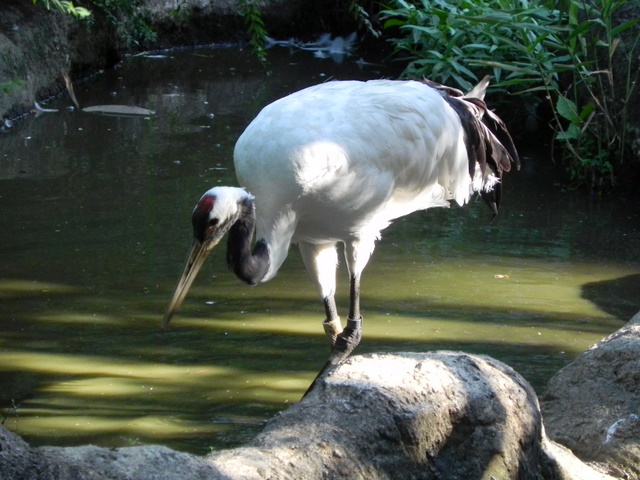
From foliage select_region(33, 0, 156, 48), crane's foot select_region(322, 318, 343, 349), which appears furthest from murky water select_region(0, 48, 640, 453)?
foliage select_region(33, 0, 156, 48)

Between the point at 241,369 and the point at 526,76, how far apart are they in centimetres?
414

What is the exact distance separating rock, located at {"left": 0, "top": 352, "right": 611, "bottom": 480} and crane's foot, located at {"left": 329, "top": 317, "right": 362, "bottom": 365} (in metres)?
1.36

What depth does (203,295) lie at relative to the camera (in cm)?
523

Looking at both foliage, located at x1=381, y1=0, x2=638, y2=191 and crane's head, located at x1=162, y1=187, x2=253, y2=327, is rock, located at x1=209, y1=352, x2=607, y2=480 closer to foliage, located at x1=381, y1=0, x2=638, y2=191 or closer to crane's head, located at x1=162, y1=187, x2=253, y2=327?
crane's head, located at x1=162, y1=187, x2=253, y2=327

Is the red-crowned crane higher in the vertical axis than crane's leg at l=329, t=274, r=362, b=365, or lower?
higher

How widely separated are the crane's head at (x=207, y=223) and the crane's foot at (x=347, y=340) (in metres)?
0.92

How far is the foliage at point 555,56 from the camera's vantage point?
6648 mm

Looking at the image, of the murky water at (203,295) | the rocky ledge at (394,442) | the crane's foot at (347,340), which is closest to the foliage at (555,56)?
the murky water at (203,295)

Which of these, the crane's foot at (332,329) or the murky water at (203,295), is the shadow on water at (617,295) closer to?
the murky water at (203,295)

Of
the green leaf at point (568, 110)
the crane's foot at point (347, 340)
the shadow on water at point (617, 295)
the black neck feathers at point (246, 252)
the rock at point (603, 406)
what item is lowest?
the shadow on water at point (617, 295)

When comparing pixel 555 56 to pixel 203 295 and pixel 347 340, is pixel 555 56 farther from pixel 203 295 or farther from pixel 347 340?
pixel 347 340

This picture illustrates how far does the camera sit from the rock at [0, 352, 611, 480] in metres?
2.49

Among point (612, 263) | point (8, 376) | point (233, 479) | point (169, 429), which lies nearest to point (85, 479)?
point (233, 479)

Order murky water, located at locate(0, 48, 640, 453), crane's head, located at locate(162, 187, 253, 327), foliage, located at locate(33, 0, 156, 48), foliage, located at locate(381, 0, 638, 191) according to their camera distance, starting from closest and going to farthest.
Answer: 1. crane's head, located at locate(162, 187, 253, 327)
2. murky water, located at locate(0, 48, 640, 453)
3. foliage, located at locate(381, 0, 638, 191)
4. foliage, located at locate(33, 0, 156, 48)
